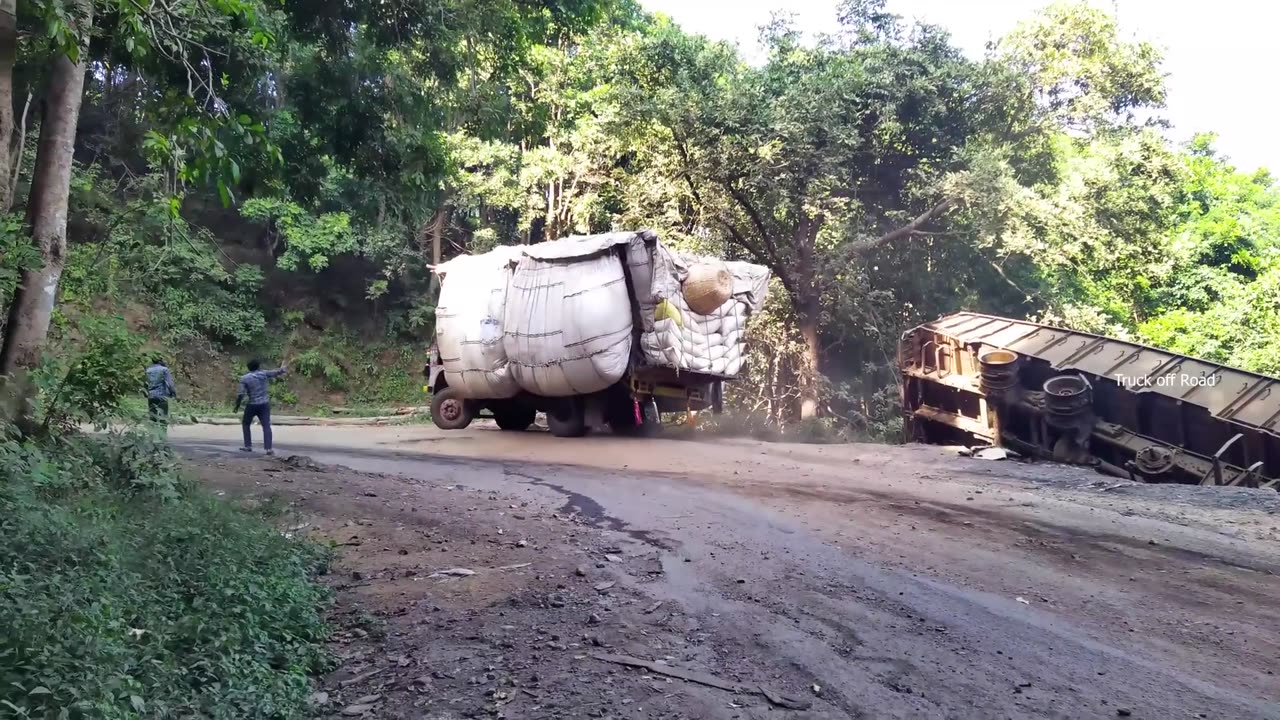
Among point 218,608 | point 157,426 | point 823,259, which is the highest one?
point 823,259

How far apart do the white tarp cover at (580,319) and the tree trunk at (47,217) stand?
7276 mm

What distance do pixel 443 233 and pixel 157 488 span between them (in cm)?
2192

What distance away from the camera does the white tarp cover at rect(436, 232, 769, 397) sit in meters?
13.4

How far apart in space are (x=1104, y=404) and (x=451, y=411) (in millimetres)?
10318

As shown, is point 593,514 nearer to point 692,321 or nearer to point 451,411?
point 692,321

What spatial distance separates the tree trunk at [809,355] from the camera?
66.8 ft

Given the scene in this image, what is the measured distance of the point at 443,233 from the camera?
27781 millimetres

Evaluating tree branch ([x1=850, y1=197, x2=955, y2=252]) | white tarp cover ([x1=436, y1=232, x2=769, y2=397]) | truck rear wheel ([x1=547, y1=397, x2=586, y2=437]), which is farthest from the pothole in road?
tree branch ([x1=850, y1=197, x2=955, y2=252])

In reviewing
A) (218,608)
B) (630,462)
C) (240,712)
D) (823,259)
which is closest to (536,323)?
(630,462)

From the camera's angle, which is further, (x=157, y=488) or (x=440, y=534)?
(x=440, y=534)

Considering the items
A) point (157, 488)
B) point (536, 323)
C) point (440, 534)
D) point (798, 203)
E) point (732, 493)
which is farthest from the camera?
point (798, 203)

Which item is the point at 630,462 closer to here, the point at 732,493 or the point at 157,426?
the point at 732,493

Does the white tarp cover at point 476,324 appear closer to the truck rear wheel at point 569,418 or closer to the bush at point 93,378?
the truck rear wheel at point 569,418

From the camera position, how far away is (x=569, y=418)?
14836mm
